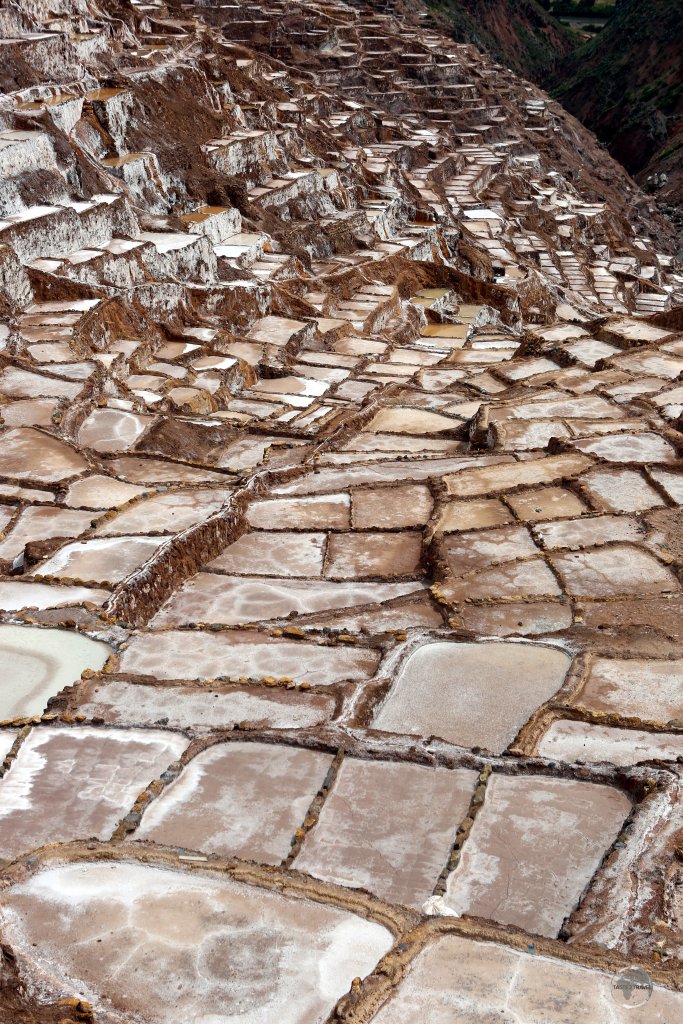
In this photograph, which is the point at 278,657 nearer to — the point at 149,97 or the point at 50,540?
the point at 50,540

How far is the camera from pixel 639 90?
70688 millimetres

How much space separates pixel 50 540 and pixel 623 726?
7401 mm

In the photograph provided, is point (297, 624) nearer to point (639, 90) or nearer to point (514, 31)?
point (639, 90)

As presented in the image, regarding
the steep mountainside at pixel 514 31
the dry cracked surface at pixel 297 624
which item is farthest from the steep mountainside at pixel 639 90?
the dry cracked surface at pixel 297 624

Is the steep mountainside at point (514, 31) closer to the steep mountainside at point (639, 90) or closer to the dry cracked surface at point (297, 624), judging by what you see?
the steep mountainside at point (639, 90)

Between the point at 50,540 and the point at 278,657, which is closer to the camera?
the point at 278,657

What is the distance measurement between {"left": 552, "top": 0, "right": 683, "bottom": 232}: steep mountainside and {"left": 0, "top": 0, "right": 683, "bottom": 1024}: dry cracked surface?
39.8 metres

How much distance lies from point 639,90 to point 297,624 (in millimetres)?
70329

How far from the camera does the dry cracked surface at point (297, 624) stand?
597cm

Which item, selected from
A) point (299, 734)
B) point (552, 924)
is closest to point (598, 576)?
point (299, 734)

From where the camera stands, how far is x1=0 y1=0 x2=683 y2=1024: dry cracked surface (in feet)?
19.6

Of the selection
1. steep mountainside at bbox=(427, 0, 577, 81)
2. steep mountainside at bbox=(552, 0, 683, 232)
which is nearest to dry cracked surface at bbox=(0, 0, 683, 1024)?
steep mountainside at bbox=(552, 0, 683, 232)

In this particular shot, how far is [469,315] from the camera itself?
33312 mm

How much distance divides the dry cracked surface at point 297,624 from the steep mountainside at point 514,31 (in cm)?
5723
